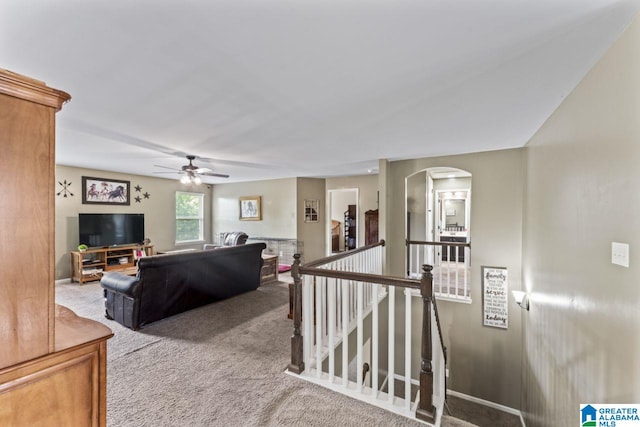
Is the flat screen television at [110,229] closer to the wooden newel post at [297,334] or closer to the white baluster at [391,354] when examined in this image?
the wooden newel post at [297,334]

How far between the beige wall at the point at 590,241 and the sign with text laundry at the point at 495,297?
3.40ft

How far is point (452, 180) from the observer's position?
7.80m

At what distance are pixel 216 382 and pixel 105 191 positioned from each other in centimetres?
589

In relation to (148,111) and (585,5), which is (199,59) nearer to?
(148,111)

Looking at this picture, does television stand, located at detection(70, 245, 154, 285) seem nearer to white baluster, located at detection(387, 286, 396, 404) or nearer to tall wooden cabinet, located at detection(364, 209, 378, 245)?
white baluster, located at detection(387, 286, 396, 404)

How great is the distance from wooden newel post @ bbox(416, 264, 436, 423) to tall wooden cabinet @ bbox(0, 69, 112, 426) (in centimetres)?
183

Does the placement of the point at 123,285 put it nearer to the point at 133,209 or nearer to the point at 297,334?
the point at 297,334

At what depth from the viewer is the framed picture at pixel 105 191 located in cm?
579

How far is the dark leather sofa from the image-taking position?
10.2ft

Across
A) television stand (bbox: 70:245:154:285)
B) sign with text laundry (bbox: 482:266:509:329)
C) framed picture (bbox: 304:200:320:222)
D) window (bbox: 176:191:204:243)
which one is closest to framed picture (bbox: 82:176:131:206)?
Answer: television stand (bbox: 70:245:154:285)

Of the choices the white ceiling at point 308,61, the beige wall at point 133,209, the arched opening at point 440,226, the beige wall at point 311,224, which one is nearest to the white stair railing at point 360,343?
the white ceiling at point 308,61

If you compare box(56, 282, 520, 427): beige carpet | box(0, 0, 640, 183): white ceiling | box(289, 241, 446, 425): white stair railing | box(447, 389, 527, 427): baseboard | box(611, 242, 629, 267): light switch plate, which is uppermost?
box(0, 0, 640, 183): white ceiling

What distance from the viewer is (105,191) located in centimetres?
609

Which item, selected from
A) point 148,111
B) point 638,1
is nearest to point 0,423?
point 148,111
